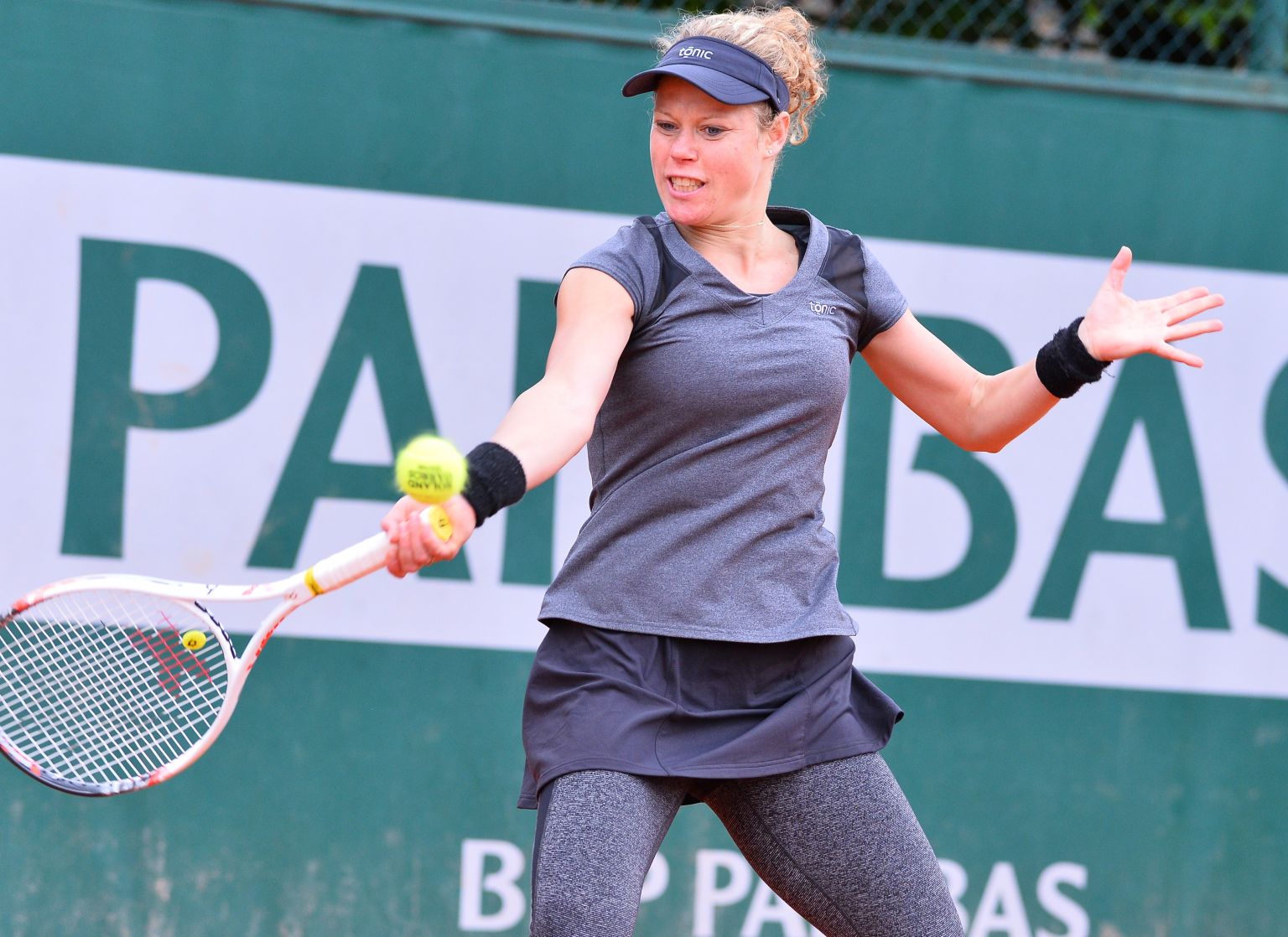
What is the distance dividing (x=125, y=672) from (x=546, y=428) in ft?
3.22

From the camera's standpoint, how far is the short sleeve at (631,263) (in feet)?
6.65

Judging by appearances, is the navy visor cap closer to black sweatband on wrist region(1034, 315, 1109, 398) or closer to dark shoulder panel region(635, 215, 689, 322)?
dark shoulder panel region(635, 215, 689, 322)

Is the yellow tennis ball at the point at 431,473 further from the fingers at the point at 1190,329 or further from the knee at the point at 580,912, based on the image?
the fingers at the point at 1190,329

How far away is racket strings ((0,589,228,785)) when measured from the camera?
260 cm

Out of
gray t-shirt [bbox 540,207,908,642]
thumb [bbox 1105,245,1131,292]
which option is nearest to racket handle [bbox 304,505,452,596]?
gray t-shirt [bbox 540,207,908,642]

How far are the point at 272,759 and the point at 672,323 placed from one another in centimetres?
176

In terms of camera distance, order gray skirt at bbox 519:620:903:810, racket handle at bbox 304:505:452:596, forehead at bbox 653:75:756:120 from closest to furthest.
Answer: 1. racket handle at bbox 304:505:452:596
2. gray skirt at bbox 519:620:903:810
3. forehead at bbox 653:75:756:120

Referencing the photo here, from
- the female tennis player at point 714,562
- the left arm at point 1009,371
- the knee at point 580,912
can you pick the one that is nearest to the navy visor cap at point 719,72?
the female tennis player at point 714,562

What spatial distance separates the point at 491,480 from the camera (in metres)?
1.81

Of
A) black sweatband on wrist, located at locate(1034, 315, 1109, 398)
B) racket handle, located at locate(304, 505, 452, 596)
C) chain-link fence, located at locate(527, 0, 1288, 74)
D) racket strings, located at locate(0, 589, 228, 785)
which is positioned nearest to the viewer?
racket handle, located at locate(304, 505, 452, 596)

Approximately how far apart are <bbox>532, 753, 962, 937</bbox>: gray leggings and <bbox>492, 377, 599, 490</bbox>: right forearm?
1.32 ft

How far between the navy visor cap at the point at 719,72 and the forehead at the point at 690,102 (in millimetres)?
18

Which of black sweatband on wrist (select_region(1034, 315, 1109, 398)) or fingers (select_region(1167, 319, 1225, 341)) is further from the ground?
fingers (select_region(1167, 319, 1225, 341))

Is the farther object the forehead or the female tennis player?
the forehead
